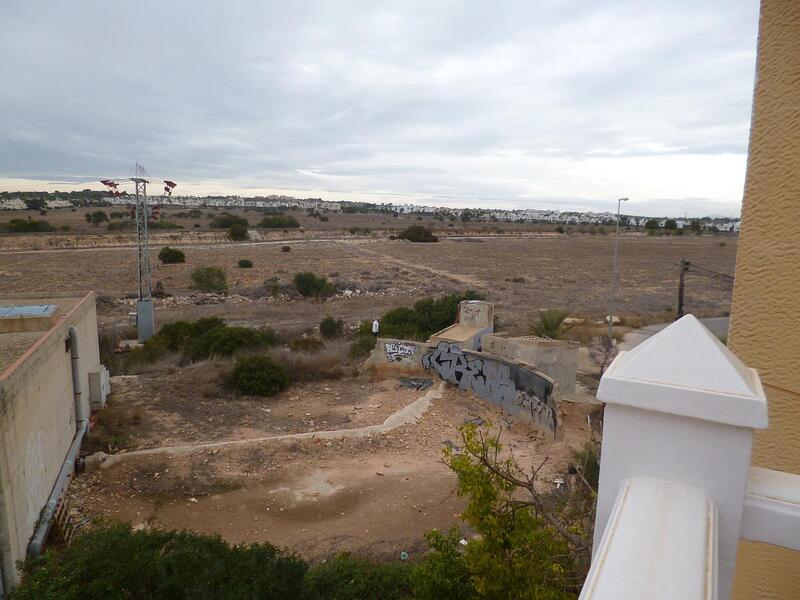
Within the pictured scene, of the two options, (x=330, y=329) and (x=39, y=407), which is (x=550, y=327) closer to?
(x=330, y=329)

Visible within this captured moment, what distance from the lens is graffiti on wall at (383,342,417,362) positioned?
18.7 metres

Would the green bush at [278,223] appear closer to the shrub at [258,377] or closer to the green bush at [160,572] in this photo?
the shrub at [258,377]

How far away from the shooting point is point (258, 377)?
17062 mm

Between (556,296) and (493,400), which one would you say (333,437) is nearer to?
(493,400)

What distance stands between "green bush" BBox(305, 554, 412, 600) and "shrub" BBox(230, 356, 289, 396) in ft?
31.3

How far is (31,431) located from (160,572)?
447cm

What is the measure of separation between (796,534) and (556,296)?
38945 millimetres

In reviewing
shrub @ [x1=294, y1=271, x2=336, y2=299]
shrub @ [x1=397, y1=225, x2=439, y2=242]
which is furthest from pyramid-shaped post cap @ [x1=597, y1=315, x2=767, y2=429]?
shrub @ [x1=397, y1=225, x2=439, y2=242]

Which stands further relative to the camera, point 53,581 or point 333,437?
point 333,437

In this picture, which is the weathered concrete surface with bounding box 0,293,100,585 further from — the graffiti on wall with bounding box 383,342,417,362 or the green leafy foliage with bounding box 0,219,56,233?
the green leafy foliage with bounding box 0,219,56,233

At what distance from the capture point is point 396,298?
3531 cm

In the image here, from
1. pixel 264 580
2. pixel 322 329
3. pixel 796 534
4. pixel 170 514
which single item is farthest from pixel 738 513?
pixel 322 329

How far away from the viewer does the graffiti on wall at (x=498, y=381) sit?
14781 mm

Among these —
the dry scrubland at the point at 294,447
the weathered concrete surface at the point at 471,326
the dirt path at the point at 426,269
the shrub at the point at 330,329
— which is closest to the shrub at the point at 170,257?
the dry scrubland at the point at 294,447
